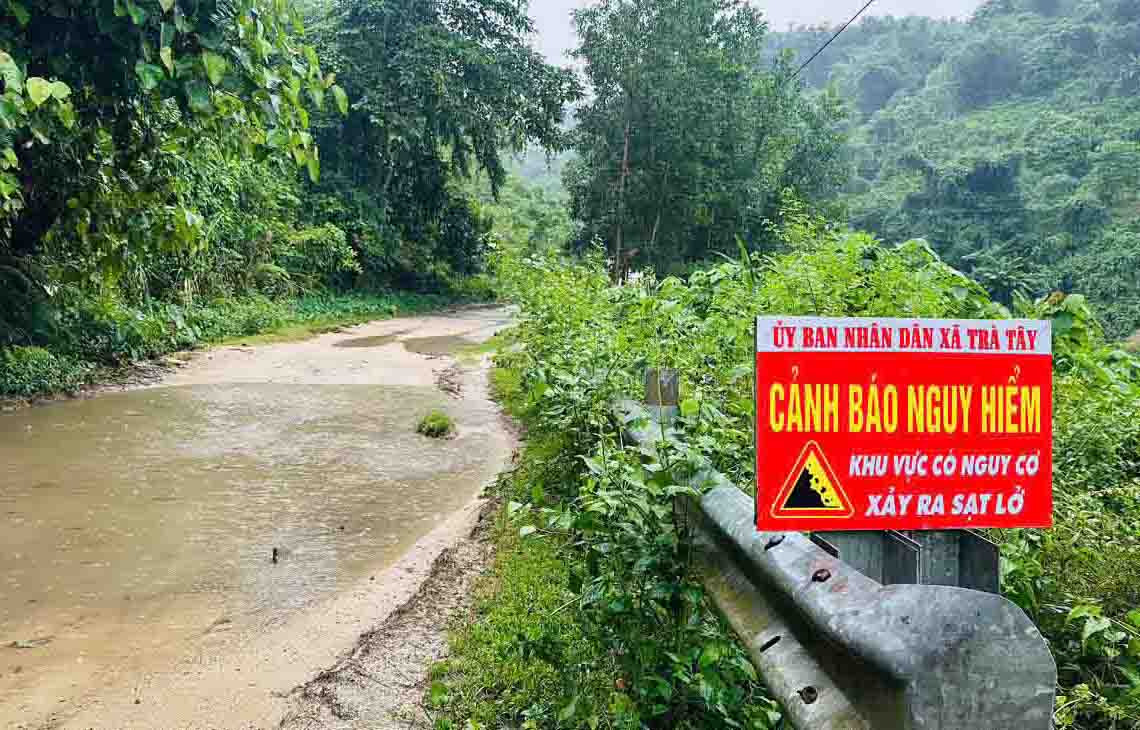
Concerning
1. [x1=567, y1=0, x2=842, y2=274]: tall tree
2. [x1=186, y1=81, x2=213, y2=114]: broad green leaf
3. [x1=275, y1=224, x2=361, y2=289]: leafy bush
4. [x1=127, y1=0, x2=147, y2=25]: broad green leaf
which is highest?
[x1=567, y1=0, x2=842, y2=274]: tall tree

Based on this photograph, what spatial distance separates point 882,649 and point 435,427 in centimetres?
714

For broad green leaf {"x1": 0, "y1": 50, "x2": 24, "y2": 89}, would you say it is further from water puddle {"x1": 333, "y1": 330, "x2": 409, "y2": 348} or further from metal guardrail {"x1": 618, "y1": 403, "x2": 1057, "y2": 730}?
water puddle {"x1": 333, "y1": 330, "x2": 409, "y2": 348}

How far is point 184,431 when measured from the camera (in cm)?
821

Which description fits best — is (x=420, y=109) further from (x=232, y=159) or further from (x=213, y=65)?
(x=213, y=65)

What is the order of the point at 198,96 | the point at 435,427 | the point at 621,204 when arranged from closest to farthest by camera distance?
the point at 198,96 < the point at 435,427 < the point at 621,204

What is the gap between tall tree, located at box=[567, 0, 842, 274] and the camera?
31.4 m

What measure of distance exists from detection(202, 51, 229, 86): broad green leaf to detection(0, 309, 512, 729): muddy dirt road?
107 inches

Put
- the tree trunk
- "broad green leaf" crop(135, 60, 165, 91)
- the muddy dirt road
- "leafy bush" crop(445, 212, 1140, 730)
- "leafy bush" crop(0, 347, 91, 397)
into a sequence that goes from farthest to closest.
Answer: the tree trunk < "leafy bush" crop(0, 347, 91, 397) < "broad green leaf" crop(135, 60, 165, 91) < the muddy dirt road < "leafy bush" crop(445, 212, 1140, 730)

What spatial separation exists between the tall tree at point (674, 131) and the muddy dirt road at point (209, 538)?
22481 mm

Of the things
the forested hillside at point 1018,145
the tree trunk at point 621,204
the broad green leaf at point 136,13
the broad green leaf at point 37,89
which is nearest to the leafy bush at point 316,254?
the tree trunk at point 621,204

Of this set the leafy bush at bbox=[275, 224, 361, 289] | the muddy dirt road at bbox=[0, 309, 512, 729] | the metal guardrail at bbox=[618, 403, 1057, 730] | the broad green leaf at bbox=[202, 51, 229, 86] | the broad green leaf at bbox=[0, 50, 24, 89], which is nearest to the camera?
the metal guardrail at bbox=[618, 403, 1057, 730]

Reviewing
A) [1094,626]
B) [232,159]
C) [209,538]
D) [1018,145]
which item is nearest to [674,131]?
[232,159]

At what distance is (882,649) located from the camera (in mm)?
1430

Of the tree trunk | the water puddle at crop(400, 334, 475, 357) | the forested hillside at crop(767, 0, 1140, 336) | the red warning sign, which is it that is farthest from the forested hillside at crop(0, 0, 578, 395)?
the forested hillside at crop(767, 0, 1140, 336)
